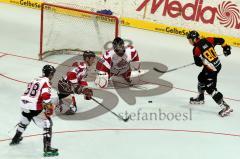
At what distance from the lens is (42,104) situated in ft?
26.2

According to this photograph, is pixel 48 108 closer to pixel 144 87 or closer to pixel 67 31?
pixel 144 87

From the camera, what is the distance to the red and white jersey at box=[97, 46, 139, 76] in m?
10.8

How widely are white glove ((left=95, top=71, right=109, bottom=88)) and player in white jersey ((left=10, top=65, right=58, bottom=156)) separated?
2.79m

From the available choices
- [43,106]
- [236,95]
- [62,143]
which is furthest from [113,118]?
[236,95]

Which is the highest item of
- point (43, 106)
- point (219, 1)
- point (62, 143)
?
point (219, 1)

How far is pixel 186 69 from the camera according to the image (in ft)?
40.9

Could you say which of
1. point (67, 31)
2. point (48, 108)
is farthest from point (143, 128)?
point (67, 31)

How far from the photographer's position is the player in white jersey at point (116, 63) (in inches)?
424

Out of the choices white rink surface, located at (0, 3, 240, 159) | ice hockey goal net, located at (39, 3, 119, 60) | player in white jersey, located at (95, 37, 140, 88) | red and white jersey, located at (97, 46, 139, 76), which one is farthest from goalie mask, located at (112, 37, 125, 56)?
ice hockey goal net, located at (39, 3, 119, 60)

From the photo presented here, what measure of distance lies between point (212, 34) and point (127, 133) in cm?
589

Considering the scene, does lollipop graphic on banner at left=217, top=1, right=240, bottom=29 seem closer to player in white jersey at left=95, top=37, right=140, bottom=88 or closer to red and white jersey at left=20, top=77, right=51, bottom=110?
player in white jersey at left=95, top=37, right=140, bottom=88

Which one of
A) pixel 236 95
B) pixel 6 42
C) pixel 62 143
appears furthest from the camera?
pixel 6 42

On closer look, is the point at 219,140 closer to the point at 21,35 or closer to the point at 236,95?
the point at 236,95

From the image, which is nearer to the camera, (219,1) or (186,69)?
(186,69)
